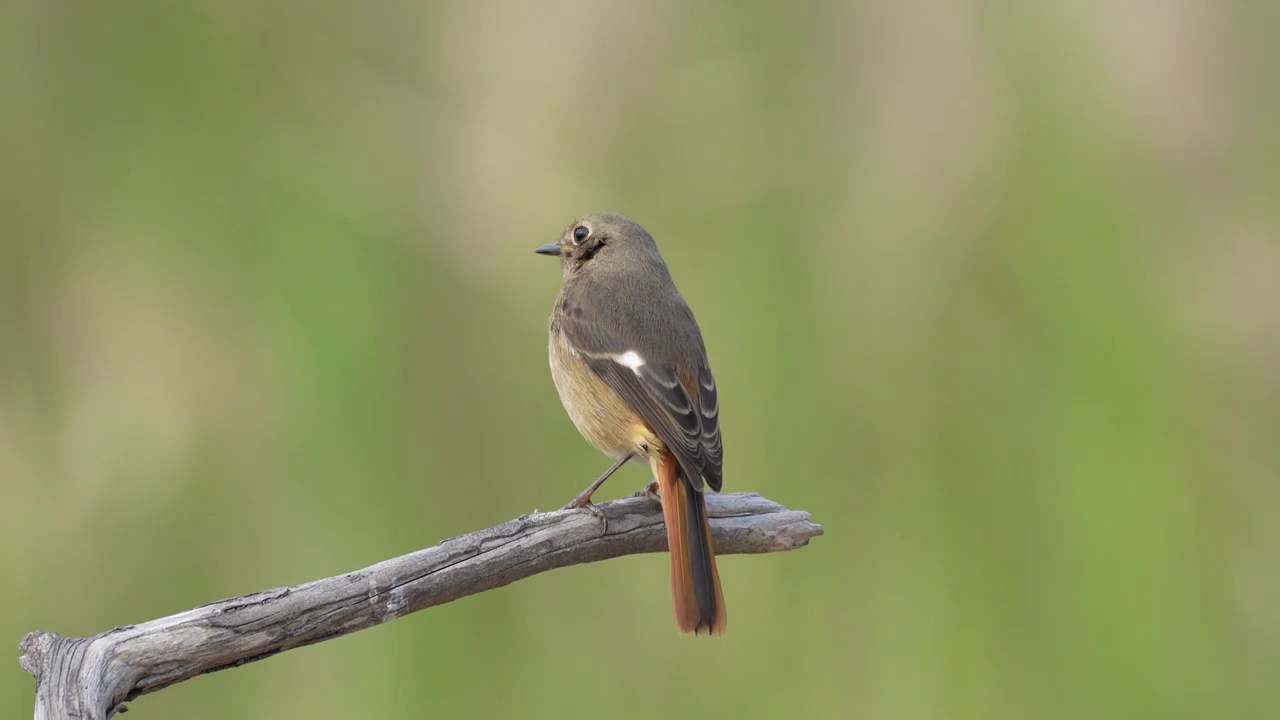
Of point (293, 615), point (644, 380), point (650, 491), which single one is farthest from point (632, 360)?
point (293, 615)

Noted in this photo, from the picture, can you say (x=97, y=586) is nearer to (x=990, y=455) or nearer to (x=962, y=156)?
(x=990, y=455)

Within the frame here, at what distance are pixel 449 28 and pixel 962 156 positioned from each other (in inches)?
80.2

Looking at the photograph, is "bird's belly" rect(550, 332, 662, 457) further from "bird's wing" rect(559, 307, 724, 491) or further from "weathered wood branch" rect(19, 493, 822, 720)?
"weathered wood branch" rect(19, 493, 822, 720)

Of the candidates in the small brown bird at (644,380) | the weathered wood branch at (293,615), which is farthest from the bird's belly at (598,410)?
the weathered wood branch at (293,615)

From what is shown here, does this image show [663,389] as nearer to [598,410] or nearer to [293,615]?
[598,410]

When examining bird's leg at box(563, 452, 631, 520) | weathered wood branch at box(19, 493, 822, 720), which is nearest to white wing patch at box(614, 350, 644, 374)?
bird's leg at box(563, 452, 631, 520)

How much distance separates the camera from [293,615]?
2.21 meters

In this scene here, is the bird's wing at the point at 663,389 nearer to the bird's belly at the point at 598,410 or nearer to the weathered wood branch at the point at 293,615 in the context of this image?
the bird's belly at the point at 598,410

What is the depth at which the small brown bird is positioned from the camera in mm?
2857

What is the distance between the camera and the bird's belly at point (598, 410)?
10.4 ft

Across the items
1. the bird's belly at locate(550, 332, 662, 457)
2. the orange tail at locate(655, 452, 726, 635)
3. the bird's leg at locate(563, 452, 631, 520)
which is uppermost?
the bird's belly at locate(550, 332, 662, 457)

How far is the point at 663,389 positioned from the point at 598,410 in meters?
0.22

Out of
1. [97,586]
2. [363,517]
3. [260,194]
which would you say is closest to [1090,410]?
[363,517]

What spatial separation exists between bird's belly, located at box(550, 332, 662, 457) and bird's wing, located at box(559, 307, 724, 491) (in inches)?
1.1
